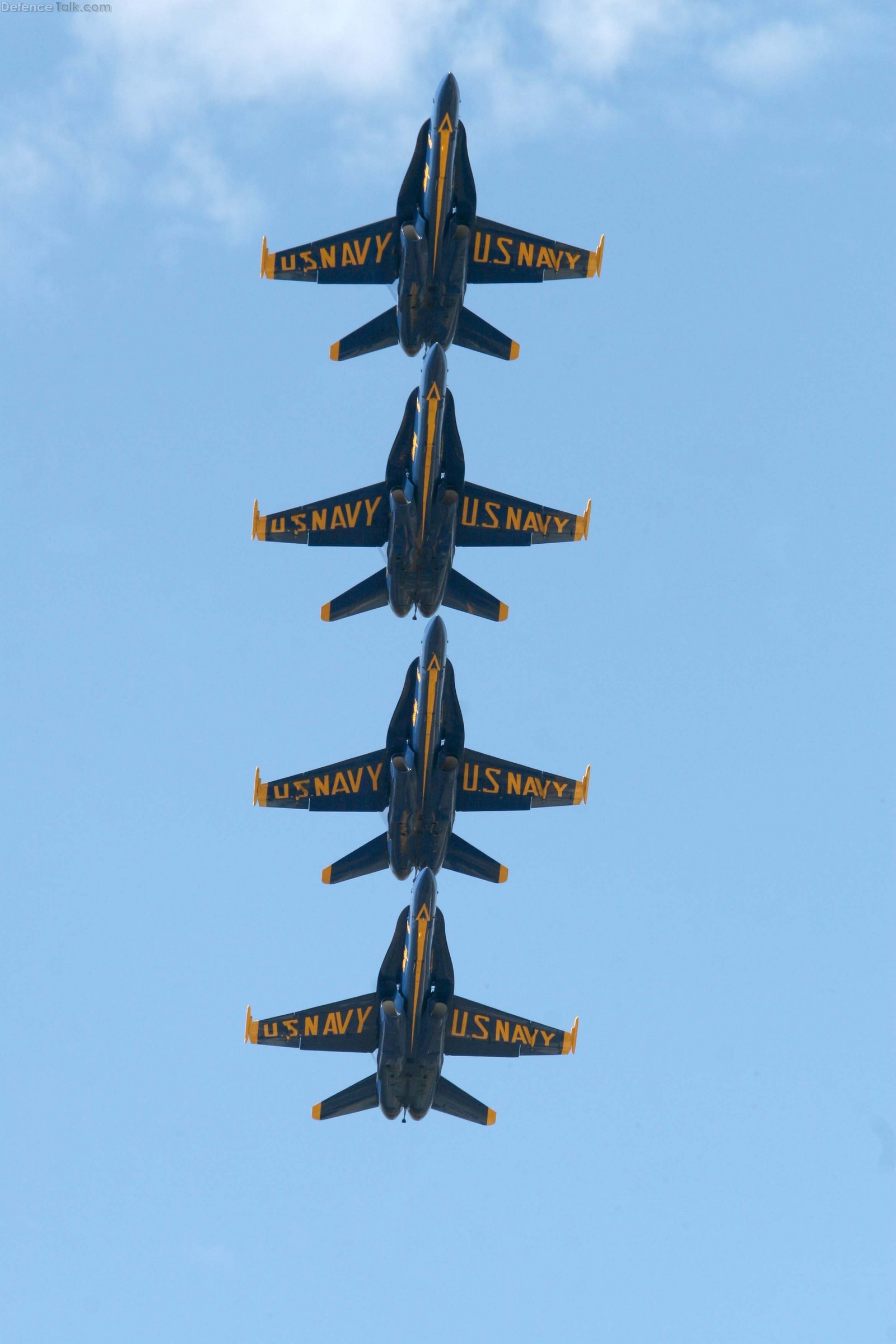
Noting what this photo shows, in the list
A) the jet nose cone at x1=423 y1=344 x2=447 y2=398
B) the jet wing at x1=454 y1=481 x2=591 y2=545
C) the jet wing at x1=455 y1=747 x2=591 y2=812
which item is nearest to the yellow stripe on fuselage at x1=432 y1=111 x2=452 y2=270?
the jet nose cone at x1=423 y1=344 x2=447 y2=398

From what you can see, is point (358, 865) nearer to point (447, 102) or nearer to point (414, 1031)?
point (414, 1031)

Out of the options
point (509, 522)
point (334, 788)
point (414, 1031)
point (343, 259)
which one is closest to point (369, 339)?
point (343, 259)

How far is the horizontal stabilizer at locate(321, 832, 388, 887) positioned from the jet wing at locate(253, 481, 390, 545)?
10220 millimetres

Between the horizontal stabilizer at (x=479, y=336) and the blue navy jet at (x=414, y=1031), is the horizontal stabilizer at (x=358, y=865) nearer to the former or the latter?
the blue navy jet at (x=414, y=1031)

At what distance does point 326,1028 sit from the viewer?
79500 millimetres

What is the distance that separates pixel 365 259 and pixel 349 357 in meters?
3.30

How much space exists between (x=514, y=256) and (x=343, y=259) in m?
5.69

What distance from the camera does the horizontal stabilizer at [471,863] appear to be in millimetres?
79625

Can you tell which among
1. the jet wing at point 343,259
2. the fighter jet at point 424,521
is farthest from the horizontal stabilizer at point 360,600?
the jet wing at point 343,259

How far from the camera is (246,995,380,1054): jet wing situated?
7912 cm

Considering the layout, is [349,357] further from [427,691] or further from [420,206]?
[427,691]

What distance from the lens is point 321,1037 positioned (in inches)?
3130

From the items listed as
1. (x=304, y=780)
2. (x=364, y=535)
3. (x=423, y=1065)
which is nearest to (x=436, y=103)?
(x=364, y=535)

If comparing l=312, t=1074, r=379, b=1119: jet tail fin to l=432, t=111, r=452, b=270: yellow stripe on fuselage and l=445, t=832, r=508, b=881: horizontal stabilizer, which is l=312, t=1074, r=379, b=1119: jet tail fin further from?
l=432, t=111, r=452, b=270: yellow stripe on fuselage
